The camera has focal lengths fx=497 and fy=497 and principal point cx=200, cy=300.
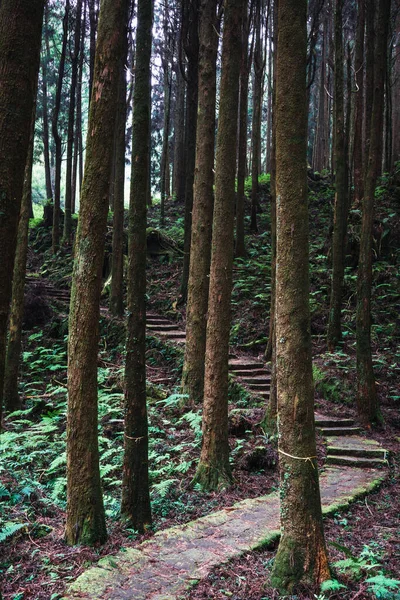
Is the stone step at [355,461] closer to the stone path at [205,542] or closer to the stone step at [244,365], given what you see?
the stone path at [205,542]

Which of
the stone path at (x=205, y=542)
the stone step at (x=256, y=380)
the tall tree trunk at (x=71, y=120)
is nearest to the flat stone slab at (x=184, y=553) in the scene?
the stone path at (x=205, y=542)

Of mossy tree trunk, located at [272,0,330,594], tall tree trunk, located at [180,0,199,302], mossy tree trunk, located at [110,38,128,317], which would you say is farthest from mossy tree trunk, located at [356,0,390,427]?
mossy tree trunk, located at [110,38,128,317]

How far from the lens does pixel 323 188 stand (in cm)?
2573

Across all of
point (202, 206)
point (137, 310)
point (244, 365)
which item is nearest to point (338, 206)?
point (202, 206)

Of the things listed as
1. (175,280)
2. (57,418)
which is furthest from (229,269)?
(175,280)

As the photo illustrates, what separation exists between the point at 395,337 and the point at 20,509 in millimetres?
9343

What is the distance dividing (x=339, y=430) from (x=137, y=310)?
16.0ft

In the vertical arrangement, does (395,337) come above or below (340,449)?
above

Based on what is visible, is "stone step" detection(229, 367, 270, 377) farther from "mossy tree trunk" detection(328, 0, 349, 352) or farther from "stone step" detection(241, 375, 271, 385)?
"mossy tree trunk" detection(328, 0, 349, 352)

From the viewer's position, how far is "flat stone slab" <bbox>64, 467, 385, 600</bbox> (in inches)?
153

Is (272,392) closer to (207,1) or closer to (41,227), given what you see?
Answer: (207,1)

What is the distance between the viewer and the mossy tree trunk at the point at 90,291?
4.79 meters

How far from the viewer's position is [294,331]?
12.8ft

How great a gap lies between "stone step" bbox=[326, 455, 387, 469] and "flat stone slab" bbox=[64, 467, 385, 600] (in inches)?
44.8
